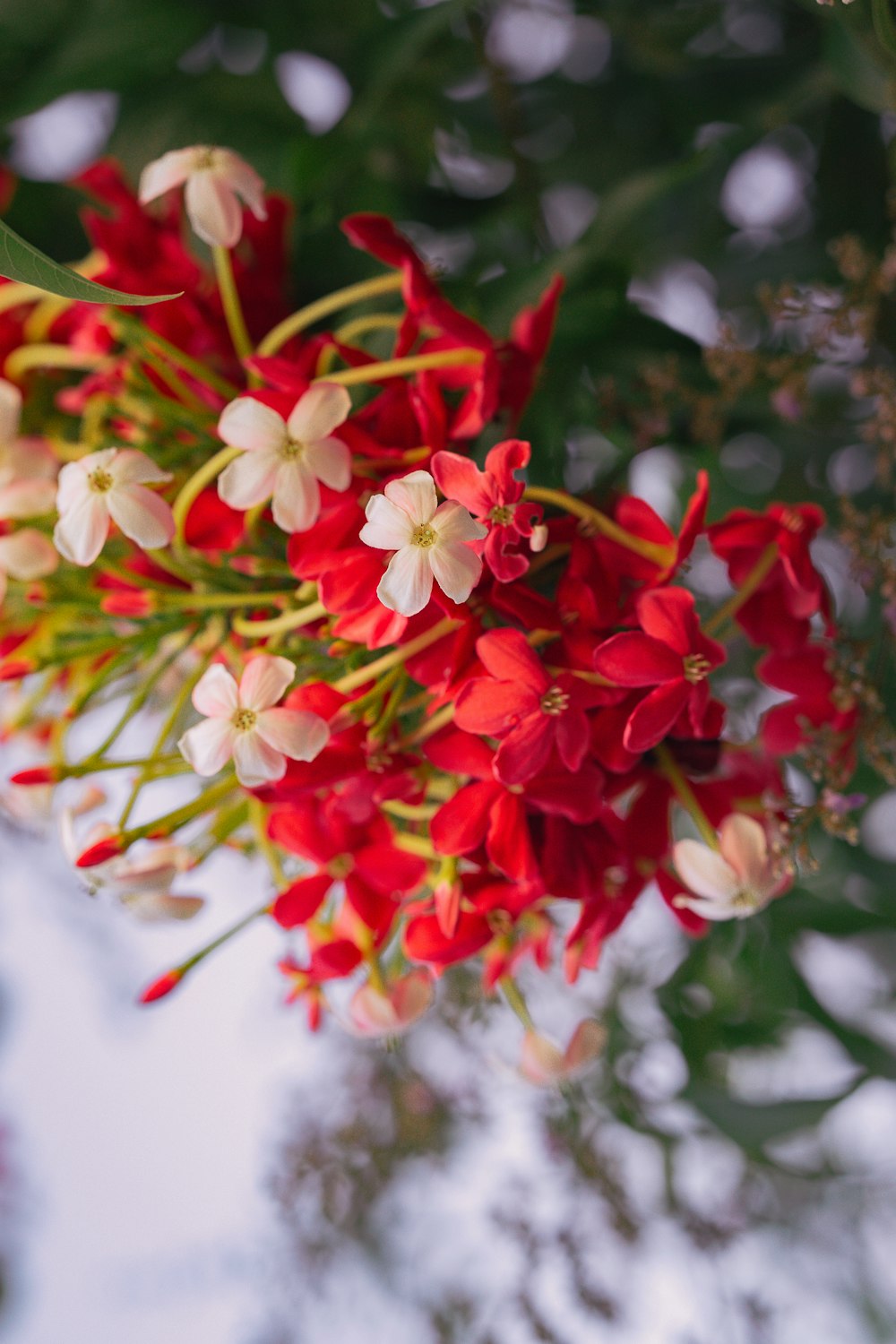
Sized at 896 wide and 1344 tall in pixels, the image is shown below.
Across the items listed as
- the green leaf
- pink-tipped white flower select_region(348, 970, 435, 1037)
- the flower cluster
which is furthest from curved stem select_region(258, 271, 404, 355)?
pink-tipped white flower select_region(348, 970, 435, 1037)

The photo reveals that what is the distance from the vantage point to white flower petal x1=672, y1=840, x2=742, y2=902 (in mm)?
294

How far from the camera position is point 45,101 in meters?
0.45

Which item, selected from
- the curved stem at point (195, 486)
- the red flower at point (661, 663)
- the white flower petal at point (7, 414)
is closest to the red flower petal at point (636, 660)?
the red flower at point (661, 663)

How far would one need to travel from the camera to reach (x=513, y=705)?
0.26m

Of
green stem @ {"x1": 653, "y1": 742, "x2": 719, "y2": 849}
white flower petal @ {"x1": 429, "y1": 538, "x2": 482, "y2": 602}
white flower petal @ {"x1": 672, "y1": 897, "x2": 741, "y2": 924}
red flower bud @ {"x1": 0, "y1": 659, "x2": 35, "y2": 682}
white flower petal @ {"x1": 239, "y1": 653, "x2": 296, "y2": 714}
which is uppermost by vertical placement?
white flower petal @ {"x1": 429, "y1": 538, "x2": 482, "y2": 602}

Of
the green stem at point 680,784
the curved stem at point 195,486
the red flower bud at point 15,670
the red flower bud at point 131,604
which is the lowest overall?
the green stem at point 680,784

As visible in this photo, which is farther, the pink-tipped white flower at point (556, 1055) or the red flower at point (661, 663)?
the pink-tipped white flower at point (556, 1055)

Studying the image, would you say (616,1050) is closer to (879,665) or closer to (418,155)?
(879,665)

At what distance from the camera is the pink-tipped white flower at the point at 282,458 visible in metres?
0.27

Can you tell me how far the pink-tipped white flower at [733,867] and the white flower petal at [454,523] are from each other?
0.11 metres

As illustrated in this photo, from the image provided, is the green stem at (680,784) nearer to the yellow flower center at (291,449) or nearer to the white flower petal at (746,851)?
the white flower petal at (746,851)

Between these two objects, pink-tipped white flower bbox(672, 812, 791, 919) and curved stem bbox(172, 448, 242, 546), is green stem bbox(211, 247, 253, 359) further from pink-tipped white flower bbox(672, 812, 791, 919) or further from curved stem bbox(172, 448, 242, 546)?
pink-tipped white flower bbox(672, 812, 791, 919)

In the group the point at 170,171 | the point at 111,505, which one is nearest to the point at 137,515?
the point at 111,505

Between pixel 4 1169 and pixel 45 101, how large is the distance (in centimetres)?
82
